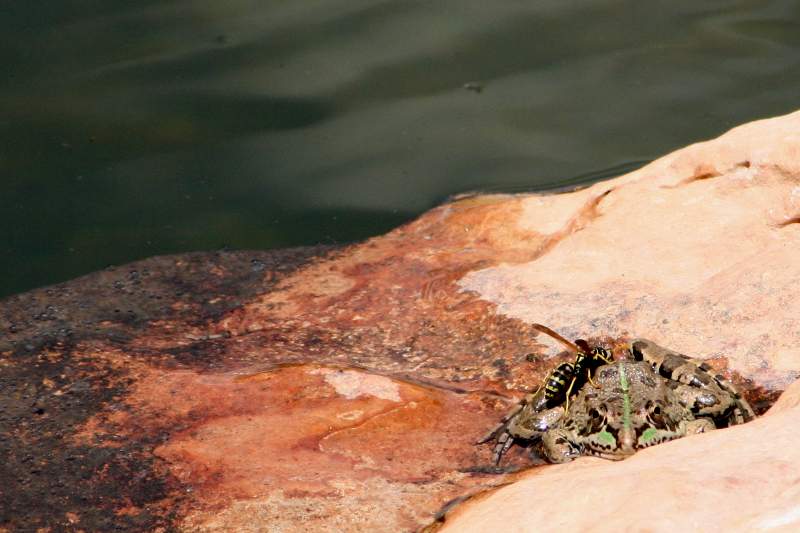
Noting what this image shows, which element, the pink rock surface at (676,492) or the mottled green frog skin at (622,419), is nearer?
the pink rock surface at (676,492)

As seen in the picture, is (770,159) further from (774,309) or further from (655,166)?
(774,309)

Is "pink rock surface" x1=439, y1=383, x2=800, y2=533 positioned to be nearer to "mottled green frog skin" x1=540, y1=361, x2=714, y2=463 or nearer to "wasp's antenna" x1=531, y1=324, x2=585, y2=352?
"mottled green frog skin" x1=540, y1=361, x2=714, y2=463

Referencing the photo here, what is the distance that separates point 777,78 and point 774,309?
5.00m

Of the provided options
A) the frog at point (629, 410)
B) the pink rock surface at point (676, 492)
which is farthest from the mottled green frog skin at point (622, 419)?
the pink rock surface at point (676, 492)

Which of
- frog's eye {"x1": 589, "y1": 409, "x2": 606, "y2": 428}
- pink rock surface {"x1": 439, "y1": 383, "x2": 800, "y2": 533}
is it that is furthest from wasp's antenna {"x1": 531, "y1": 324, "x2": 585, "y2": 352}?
pink rock surface {"x1": 439, "y1": 383, "x2": 800, "y2": 533}

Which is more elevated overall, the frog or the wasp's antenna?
the wasp's antenna

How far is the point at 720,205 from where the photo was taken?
4.84m

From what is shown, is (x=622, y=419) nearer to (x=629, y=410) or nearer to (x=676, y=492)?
(x=629, y=410)

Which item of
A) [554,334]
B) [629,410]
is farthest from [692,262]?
[629,410]

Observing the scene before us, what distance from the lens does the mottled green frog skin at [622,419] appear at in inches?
146

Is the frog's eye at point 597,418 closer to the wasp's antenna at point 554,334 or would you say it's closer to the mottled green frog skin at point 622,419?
the mottled green frog skin at point 622,419

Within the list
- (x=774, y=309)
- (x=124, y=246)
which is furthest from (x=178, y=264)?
(x=774, y=309)

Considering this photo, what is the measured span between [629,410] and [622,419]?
0.22ft

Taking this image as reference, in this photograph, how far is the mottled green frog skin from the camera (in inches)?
146
